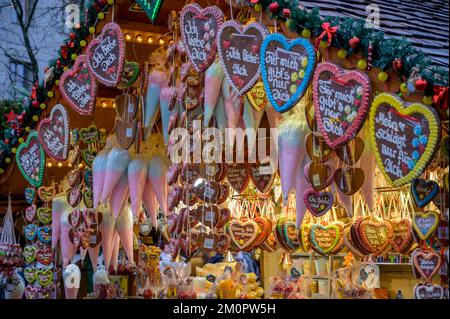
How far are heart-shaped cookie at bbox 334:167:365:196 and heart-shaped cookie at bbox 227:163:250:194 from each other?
1.60m

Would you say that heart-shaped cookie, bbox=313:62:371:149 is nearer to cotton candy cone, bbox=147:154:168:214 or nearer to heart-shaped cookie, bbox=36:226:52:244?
cotton candy cone, bbox=147:154:168:214

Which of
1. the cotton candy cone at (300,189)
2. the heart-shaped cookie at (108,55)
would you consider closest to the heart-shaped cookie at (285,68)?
the cotton candy cone at (300,189)

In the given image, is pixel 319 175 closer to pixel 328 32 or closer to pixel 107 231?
pixel 328 32

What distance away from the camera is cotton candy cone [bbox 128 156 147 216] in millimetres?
5398

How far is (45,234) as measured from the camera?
6602mm

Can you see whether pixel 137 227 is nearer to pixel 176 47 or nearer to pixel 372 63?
pixel 176 47

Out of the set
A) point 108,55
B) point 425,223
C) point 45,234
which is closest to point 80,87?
point 108,55

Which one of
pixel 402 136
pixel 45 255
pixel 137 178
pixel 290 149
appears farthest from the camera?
pixel 45 255

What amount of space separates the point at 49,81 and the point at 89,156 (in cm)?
68

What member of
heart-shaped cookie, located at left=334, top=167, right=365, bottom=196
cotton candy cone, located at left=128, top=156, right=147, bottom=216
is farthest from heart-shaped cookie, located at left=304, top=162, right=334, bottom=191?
cotton candy cone, located at left=128, top=156, right=147, bottom=216

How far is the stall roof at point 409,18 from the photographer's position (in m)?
4.22

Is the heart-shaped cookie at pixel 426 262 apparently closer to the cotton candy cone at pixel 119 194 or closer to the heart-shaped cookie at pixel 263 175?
the heart-shaped cookie at pixel 263 175

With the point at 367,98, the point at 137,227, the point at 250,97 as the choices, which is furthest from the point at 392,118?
the point at 137,227

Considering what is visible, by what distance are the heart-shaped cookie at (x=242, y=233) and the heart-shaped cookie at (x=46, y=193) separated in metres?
1.66
